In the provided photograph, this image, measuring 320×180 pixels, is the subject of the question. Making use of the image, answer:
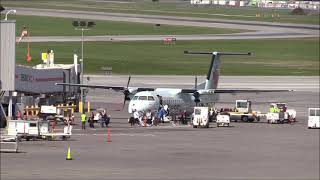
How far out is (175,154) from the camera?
49.7 meters

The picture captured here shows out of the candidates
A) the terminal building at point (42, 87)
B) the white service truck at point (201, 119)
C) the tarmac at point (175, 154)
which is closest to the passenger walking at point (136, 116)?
the tarmac at point (175, 154)

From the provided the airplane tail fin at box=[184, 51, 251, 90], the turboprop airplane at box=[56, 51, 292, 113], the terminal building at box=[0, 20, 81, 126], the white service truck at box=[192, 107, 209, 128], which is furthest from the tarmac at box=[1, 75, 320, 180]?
the airplane tail fin at box=[184, 51, 251, 90]

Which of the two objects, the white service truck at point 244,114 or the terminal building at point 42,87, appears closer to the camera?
the terminal building at point 42,87

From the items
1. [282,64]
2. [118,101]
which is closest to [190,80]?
[118,101]

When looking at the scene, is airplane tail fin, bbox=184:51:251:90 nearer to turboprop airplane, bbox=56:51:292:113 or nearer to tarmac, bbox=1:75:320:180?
turboprop airplane, bbox=56:51:292:113

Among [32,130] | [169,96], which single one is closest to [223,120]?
[169,96]

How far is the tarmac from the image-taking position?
40812mm

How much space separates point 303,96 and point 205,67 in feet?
104

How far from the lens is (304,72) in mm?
132875

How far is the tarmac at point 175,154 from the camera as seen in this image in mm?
40812

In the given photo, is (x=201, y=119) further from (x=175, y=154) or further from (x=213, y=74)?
(x=175, y=154)

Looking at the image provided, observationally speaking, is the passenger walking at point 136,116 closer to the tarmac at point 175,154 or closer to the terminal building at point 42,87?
the tarmac at point 175,154

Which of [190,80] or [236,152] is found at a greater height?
[190,80]

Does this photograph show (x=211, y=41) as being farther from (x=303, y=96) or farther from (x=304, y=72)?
(x=303, y=96)
